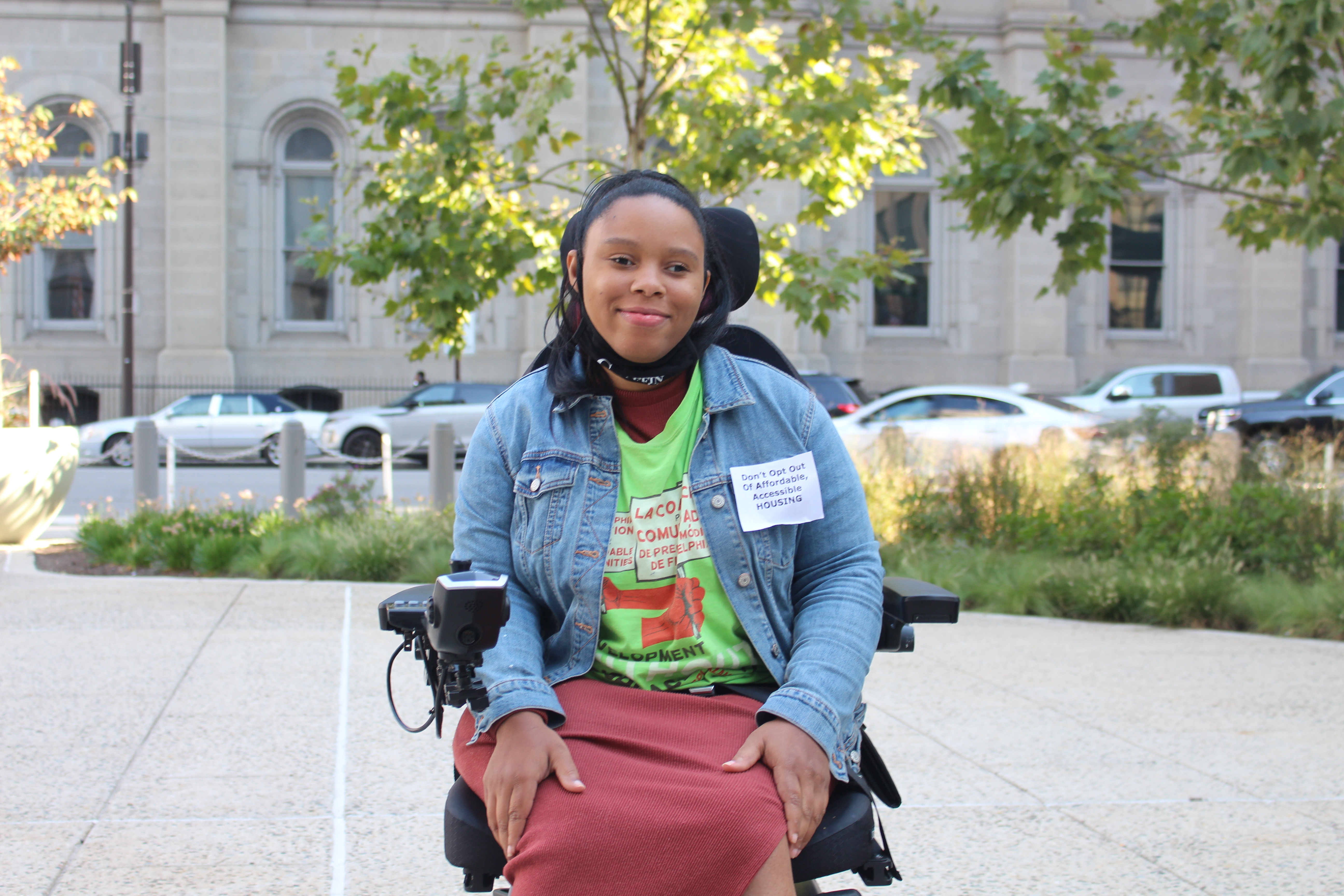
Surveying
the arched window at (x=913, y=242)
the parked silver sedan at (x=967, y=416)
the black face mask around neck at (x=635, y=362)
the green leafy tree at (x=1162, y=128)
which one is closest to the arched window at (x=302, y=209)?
the arched window at (x=913, y=242)

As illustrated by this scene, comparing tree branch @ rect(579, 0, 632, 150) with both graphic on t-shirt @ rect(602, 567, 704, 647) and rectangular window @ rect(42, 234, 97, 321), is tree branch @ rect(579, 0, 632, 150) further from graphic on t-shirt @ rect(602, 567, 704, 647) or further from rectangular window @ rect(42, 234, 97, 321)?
rectangular window @ rect(42, 234, 97, 321)

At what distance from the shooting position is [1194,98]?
9.08 m

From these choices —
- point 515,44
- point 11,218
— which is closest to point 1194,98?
point 11,218

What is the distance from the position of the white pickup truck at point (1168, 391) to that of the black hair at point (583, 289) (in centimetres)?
1802

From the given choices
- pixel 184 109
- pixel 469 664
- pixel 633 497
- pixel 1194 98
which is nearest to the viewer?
pixel 469 664

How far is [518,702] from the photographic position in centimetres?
219

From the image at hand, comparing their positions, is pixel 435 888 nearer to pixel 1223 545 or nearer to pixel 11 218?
pixel 1223 545

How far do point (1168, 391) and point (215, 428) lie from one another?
52.5 ft

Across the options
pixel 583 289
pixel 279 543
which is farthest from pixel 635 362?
pixel 279 543

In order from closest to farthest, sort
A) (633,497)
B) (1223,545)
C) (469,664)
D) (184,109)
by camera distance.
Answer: (469,664) → (633,497) → (1223,545) → (184,109)

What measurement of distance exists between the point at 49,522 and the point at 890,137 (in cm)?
773

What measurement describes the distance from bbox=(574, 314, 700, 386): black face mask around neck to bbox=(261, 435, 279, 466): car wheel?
18.3m

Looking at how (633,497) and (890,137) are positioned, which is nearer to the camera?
(633,497)

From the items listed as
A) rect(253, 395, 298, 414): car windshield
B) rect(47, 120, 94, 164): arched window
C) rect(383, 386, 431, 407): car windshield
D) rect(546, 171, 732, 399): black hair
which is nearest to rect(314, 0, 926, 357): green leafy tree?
rect(546, 171, 732, 399): black hair
